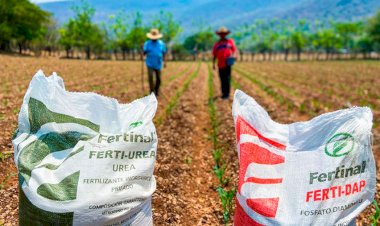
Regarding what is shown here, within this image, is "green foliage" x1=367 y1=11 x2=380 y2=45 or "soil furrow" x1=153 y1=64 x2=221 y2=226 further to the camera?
"green foliage" x1=367 y1=11 x2=380 y2=45

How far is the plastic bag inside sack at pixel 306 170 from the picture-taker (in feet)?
7.43

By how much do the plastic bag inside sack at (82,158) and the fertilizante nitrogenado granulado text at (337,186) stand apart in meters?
1.08

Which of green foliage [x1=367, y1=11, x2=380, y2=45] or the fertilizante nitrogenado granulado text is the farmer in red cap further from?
green foliage [x1=367, y1=11, x2=380, y2=45]

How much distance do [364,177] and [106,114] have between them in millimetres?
1747

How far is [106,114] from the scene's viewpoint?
273cm

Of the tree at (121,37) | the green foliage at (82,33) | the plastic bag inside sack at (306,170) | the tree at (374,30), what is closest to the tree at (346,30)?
the tree at (374,30)

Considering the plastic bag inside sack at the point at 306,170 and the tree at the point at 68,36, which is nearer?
the plastic bag inside sack at the point at 306,170

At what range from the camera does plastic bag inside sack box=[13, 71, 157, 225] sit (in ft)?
7.58

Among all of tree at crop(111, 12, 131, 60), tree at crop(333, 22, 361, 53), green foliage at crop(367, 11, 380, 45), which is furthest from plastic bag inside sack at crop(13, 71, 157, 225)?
tree at crop(333, 22, 361, 53)

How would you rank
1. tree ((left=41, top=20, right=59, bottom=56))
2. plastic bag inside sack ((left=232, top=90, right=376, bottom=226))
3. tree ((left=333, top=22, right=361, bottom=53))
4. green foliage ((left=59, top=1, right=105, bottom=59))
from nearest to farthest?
plastic bag inside sack ((left=232, top=90, right=376, bottom=226)) < green foliage ((left=59, top=1, right=105, bottom=59)) < tree ((left=41, top=20, right=59, bottom=56)) < tree ((left=333, top=22, right=361, bottom=53))

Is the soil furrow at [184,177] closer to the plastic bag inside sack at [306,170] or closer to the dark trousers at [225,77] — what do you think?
the plastic bag inside sack at [306,170]

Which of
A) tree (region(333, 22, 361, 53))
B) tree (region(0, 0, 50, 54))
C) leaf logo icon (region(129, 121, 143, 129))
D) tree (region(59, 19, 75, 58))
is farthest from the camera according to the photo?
tree (region(333, 22, 361, 53))

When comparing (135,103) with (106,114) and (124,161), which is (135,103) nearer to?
(106,114)

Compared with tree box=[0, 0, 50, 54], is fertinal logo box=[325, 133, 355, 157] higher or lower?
lower
